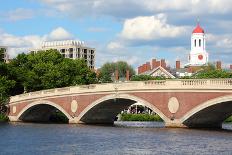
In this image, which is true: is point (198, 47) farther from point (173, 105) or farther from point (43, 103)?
point (173, 105)

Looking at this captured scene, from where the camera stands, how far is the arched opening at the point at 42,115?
73.7 metres

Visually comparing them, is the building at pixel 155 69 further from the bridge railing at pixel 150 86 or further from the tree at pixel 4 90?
the bridge railing at pixel 150 86

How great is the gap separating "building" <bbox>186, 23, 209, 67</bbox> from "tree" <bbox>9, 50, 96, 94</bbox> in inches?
2790

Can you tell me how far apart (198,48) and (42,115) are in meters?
85.0

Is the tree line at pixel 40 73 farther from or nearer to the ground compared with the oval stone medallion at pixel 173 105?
farther from the ground

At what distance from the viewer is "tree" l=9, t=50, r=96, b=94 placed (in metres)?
80.8

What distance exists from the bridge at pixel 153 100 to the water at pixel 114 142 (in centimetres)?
237

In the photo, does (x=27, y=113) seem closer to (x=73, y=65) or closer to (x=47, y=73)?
(x=47, y=73)

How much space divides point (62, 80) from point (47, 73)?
226 centimetres

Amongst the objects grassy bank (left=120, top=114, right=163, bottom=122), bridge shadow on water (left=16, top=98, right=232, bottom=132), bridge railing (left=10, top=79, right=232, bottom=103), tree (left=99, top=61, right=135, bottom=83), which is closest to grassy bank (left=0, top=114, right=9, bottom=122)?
bridge shadow on water (left=16, top=98, right=232, bottom=132)

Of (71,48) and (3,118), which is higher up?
(71,48)

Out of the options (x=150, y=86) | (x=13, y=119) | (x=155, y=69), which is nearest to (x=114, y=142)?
(x=150, y=86)

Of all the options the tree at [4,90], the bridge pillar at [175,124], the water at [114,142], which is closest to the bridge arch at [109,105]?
the bridge pillar at [175,124]

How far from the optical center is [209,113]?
54906mm
